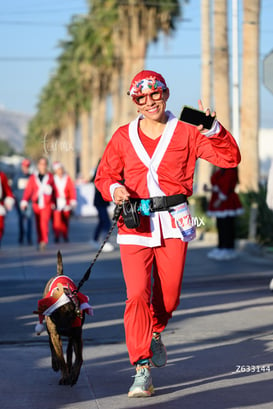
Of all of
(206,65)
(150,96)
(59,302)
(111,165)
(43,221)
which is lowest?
(43,221)

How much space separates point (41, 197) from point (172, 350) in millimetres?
13430

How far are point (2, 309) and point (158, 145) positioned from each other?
4856mm

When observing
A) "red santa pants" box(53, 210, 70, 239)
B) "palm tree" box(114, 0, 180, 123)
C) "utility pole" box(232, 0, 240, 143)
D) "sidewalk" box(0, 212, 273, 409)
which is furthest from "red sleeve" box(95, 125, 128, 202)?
"palm tree" box(114, 0, 180, 123)

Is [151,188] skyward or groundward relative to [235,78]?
groundward

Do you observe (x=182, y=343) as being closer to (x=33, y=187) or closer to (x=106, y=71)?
A: (x=33, y=187)

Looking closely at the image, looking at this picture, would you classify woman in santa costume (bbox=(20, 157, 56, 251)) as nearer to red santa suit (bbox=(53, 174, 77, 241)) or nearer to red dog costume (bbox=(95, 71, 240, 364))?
red santa suit (bbox=(53, 174, 77, 241))

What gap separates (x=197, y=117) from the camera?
6676 mm

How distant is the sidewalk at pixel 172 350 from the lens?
6.55 metres

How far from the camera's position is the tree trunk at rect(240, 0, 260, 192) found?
2606cm

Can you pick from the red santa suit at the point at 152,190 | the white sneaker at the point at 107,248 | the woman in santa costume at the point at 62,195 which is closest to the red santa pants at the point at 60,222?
the woman in santa costume at the point at 62,195

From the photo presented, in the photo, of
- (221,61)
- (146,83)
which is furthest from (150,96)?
(221,61)

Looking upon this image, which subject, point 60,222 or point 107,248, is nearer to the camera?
point 107,248

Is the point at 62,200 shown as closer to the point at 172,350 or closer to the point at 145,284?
the point at 172,350

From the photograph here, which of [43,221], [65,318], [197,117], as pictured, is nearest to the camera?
[197,117]
